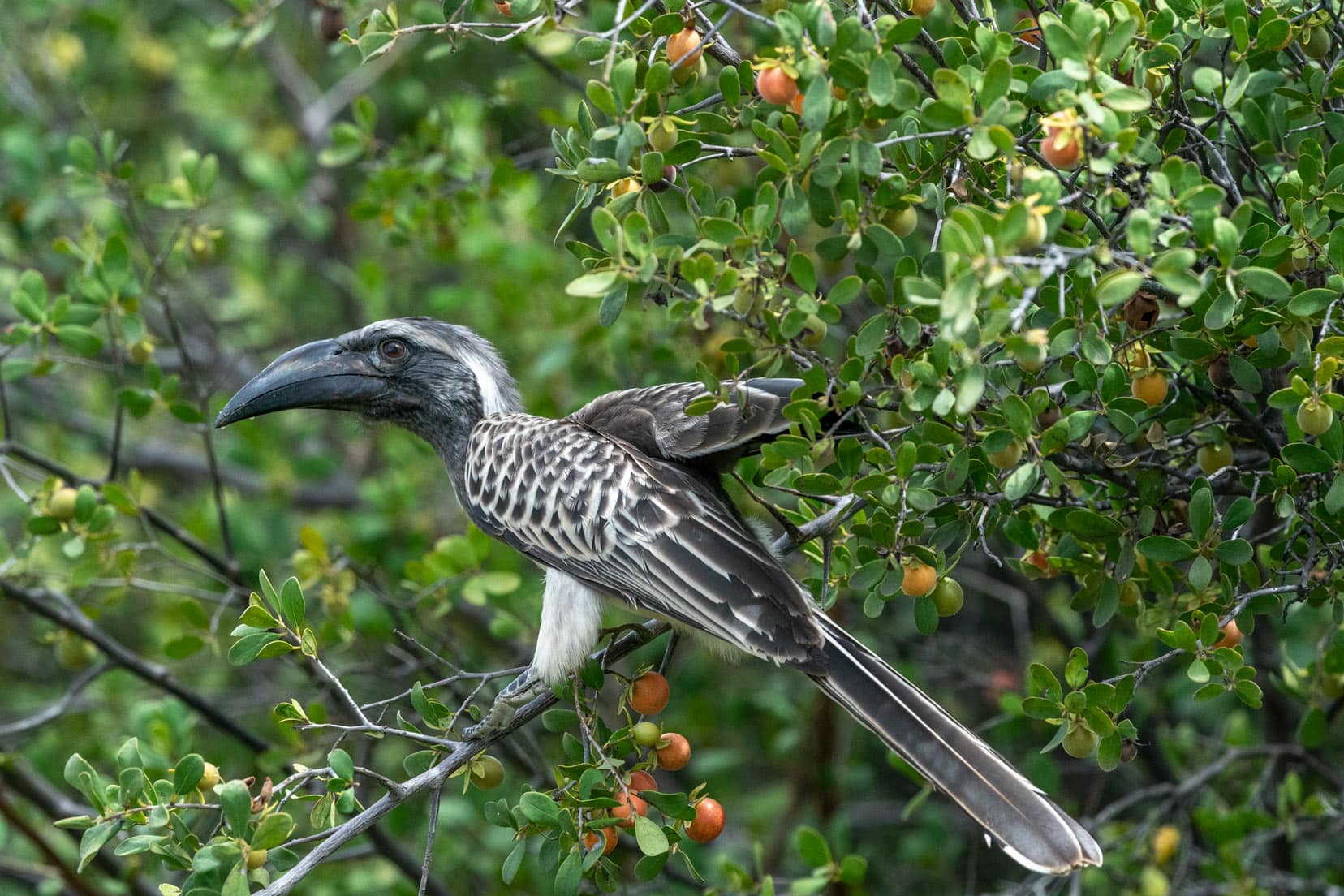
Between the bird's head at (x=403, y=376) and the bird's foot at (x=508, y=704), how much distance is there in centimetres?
99

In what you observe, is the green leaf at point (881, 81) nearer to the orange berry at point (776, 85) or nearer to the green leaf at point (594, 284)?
the orange berry at point (776, 85)

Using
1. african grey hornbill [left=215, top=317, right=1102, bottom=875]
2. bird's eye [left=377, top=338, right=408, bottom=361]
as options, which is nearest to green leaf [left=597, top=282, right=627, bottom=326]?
african grey hornbill [left=215, top=317, right=1102, bottom=875]

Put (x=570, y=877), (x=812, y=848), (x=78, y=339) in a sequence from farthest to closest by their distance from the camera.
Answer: (x=78, y=339) → (x=812, y=848) → (x=570, y=877)

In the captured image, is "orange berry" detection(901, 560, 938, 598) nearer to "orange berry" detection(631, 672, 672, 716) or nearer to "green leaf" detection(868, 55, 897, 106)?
"orange berry" detection(631, 672, 672, 716)

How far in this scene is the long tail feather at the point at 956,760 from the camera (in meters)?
2.44

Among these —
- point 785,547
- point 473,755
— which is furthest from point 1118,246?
point 473,755

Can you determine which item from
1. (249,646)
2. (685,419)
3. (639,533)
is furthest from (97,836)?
(685,419)

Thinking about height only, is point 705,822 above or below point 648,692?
below

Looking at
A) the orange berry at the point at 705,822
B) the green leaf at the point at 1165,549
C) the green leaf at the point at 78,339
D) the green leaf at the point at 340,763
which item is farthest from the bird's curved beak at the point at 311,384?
the green leaf at the point at 1165,549

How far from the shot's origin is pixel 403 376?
3.90 m

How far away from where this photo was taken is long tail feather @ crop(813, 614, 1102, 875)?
2439 millimetres

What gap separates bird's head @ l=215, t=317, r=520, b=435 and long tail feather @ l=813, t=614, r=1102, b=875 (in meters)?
1.56

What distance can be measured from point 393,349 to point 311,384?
30cm

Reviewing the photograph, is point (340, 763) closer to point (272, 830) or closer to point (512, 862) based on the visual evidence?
point (272, 830)
